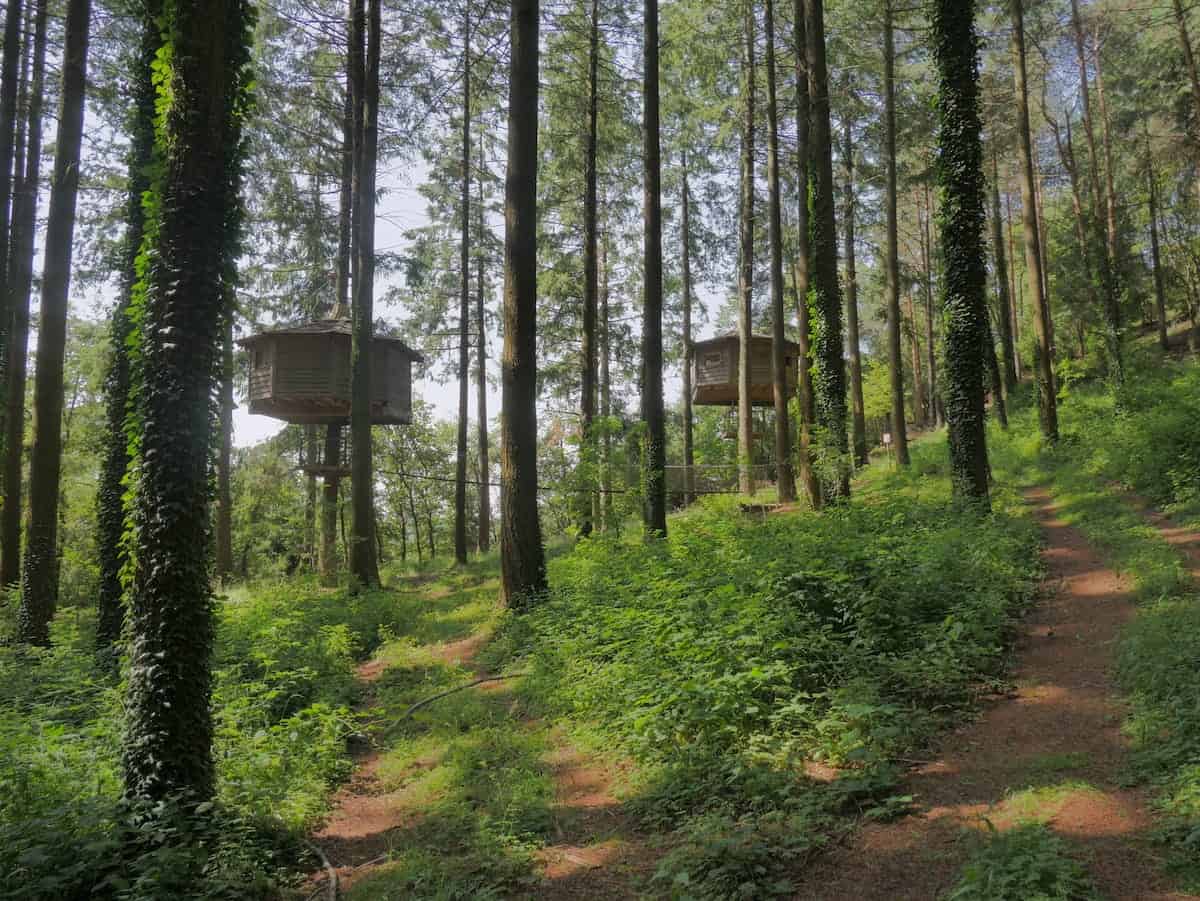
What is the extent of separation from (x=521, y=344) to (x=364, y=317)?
6327 mm

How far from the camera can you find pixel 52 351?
13141 millimetres

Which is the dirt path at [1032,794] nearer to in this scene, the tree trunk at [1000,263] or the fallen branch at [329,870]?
the fallen branch at [329,870]

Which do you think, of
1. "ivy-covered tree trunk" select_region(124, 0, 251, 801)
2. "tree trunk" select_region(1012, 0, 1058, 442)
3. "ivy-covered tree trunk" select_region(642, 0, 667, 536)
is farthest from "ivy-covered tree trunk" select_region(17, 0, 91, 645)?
"tree trunk" select_region(1012, 0, 1058, 442)

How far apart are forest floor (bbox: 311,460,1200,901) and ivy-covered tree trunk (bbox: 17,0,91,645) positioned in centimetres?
785

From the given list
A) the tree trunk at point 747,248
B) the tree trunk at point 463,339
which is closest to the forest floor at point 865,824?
the tree trunk at point 747,248

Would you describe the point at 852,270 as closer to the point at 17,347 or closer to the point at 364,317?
the point at 364,317

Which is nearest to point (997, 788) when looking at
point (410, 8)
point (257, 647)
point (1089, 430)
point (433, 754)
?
point (433, 754)

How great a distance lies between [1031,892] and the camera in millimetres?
3072

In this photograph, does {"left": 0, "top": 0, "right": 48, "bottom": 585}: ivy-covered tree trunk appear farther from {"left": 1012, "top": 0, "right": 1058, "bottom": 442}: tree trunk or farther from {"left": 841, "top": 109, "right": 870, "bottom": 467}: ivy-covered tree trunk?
{"left": 1012, "top": 0, "right": 1058, "bottom": 442}: tree trunk

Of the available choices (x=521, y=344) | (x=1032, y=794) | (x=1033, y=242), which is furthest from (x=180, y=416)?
(x=1033, y=242)

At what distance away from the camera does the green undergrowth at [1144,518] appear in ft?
13.4

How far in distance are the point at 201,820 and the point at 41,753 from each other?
172 centimetres

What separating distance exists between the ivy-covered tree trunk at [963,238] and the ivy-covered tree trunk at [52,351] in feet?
48.5

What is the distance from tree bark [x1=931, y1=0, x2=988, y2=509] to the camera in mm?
12258
